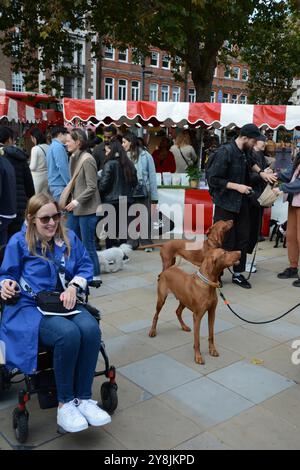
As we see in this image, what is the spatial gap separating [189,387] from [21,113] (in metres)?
11.0

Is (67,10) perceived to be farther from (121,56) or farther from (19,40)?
(121,56)

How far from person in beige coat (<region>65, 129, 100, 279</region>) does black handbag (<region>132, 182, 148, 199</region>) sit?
1974mm

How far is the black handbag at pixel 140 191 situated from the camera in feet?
24.6

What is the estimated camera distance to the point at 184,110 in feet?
28.6

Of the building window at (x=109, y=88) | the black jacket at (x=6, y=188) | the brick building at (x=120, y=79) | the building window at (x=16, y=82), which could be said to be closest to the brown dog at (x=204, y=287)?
the black jacket at (x=6, y=188)

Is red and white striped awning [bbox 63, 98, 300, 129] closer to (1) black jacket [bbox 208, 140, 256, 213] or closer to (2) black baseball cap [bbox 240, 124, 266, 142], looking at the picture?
(1) black jacket [bbox 208, 140, 256, 213]

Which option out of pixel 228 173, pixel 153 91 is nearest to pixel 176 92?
pixel 153 91

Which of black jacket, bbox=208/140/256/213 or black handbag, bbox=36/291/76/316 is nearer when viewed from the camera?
black handbag, bbox=36/291/76/316

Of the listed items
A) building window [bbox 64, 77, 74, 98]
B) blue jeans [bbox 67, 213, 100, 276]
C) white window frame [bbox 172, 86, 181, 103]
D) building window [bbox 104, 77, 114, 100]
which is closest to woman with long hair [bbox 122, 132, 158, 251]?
blue jeans [bbox 67, 213, 100, 276]

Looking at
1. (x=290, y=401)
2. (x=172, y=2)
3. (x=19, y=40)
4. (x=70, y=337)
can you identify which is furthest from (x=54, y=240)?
(x=19, y=40)

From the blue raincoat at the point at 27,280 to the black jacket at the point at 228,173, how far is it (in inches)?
113

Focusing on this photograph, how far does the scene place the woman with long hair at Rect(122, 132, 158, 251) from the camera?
7336mm

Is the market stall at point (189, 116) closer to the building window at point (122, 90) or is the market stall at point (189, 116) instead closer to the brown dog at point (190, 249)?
the brown dog at point (190, 249)

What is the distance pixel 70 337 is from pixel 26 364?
305mm
